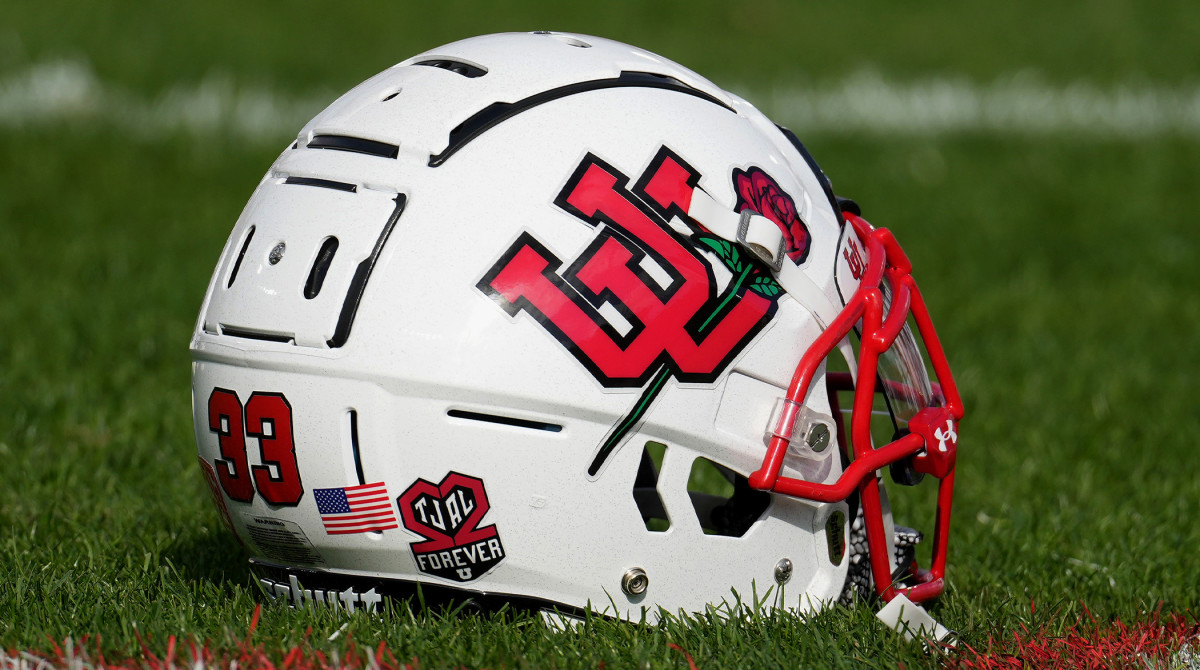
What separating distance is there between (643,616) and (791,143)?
1091mm

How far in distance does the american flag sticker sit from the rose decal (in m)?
0.92

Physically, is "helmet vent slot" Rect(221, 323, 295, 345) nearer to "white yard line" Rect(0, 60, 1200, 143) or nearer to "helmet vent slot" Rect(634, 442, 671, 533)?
"helmet vent slot" Rect(634, 442, 671, 533)

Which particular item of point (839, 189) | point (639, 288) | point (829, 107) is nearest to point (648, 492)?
point (639, 288)

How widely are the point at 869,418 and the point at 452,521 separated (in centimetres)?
84

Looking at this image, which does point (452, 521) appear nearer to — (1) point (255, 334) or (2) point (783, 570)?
(1) point (255, 334)

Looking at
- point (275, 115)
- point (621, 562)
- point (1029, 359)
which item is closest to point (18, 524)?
point (621, 562)

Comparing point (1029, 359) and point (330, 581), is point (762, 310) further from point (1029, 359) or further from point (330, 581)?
point (1029, 359)

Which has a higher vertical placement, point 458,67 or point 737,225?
point 458,67

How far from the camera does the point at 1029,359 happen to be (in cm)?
573

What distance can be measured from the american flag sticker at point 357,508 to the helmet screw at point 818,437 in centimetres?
87

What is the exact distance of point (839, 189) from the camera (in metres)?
7.97

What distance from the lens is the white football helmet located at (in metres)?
2.53

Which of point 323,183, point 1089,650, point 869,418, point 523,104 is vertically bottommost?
point 1089,650

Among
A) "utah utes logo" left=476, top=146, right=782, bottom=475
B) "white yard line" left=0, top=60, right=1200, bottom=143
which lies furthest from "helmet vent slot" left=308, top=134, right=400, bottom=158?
"white yard line" left=0, top=60, right=1200, bottom=143
